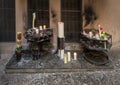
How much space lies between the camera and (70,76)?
18.0 feet

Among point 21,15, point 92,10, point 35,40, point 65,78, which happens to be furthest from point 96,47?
point 21,15

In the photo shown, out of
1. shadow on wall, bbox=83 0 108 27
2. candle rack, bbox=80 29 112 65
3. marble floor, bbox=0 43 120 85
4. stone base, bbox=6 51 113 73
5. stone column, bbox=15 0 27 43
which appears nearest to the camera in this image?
marble floor, bbox=0 43 120 85

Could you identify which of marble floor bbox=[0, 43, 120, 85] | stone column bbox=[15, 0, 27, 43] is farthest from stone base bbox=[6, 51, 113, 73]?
stone column bbox=[15, 0, 27, 43]

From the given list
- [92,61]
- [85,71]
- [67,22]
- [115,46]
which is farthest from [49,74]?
[115,46]

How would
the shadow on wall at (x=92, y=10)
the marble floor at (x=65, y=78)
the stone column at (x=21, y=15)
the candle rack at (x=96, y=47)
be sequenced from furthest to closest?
the shadow on wall at (x=92, y=10) → the stone column at (x=21, y=15) → the candle rack at (x=96, y=47) → the marble floor at (x=65, y=78)

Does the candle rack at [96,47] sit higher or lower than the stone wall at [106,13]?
lower

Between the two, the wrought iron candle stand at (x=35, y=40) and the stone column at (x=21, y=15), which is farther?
the stone column at (x=21, y=15)

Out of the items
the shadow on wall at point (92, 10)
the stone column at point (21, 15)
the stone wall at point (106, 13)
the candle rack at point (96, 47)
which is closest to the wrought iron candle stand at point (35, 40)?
the stone column at point (21, 15)

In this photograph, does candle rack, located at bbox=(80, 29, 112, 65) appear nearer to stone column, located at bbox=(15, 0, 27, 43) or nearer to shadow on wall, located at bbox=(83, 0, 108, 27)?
shadow on wall, located at bbox=(83, 0, 108, 27)

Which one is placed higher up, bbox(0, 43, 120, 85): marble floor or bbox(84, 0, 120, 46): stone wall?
bbox(84, 0, 120, 46): stone wall

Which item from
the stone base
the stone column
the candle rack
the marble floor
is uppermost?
the stone column

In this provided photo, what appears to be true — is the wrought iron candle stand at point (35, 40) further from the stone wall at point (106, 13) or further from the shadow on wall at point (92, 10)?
the stone wall at point (106, 13)

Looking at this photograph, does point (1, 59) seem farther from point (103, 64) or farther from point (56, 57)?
point (103, 64)

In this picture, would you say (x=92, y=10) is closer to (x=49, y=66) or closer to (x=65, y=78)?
(x=49, y=66)
